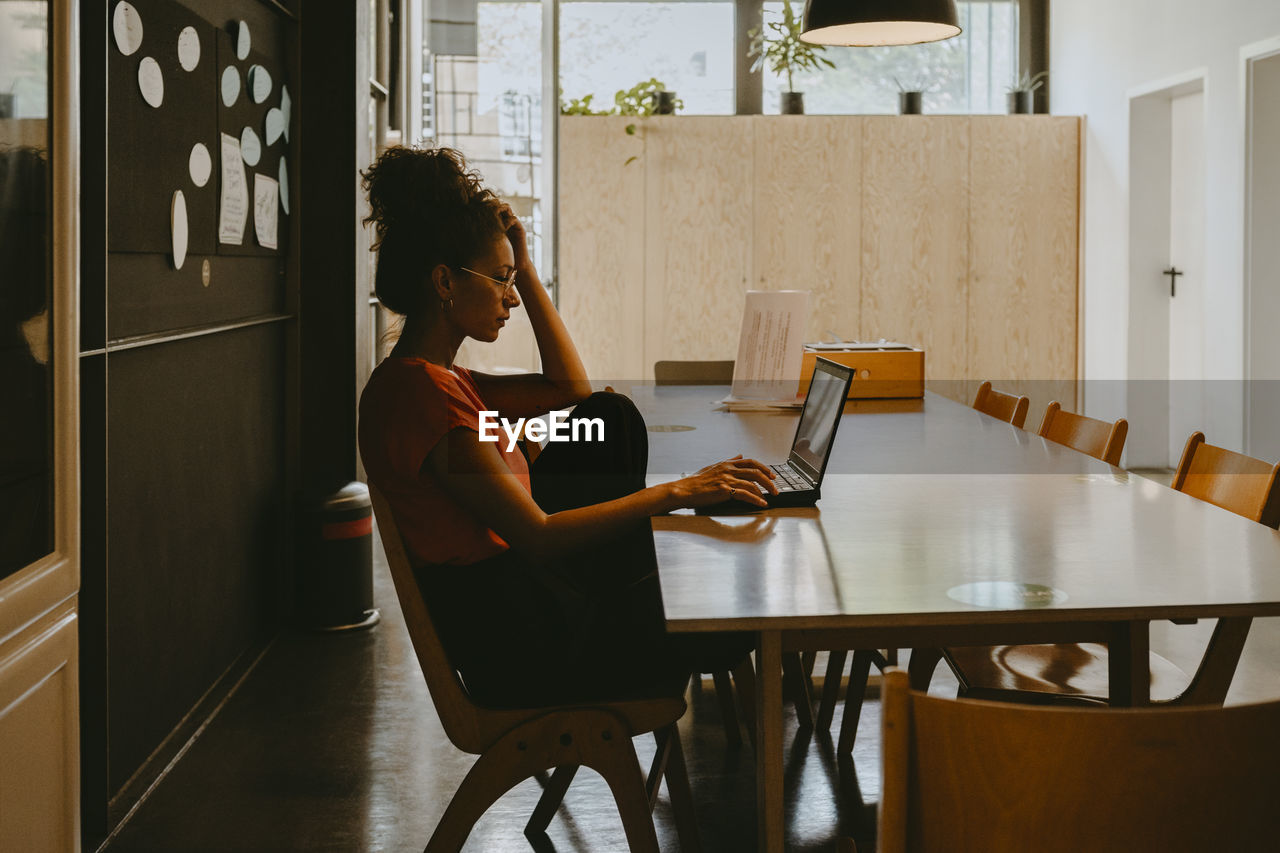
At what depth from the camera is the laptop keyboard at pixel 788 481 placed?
2.20 m

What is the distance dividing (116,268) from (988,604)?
6.64 ft

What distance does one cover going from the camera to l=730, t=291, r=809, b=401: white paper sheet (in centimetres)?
365

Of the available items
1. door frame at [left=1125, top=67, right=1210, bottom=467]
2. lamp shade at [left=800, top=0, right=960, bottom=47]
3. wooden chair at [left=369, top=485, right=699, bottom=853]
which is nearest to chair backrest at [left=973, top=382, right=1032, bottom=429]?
lamp shade at [left=800, top=0, right=960, bottom=47]

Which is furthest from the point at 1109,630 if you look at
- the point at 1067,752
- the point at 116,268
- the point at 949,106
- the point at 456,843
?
the point at 949,106

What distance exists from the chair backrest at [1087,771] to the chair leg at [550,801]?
4.79 feet

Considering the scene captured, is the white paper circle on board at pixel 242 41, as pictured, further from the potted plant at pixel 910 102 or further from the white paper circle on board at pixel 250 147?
the potted plant at pixel 910 102

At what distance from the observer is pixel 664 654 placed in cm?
199

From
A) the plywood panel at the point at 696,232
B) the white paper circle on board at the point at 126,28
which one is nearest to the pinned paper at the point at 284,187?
Result: the white paper circle on board at the point at 126,28

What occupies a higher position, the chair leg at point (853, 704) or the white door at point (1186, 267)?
the white door at point (1186, 267)

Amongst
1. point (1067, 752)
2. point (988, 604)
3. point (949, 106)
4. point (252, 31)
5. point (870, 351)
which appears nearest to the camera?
point (1067, 752)

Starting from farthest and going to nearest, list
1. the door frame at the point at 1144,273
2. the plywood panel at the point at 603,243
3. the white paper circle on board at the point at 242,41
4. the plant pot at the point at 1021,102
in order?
the plant pot at the point at 1021,102, the plywood panel at the point at 603,243, the door frame at the point at 1144,273, the white paper circle on board at the point at 242,41

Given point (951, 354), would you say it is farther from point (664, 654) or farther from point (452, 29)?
point (664, 654)

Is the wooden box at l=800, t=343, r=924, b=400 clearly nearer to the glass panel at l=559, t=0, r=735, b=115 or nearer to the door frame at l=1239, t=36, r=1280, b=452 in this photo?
the door frame at l=1239, t=36, r=1280, b=452

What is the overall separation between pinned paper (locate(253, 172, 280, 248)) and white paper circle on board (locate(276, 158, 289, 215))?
0.05 metres
